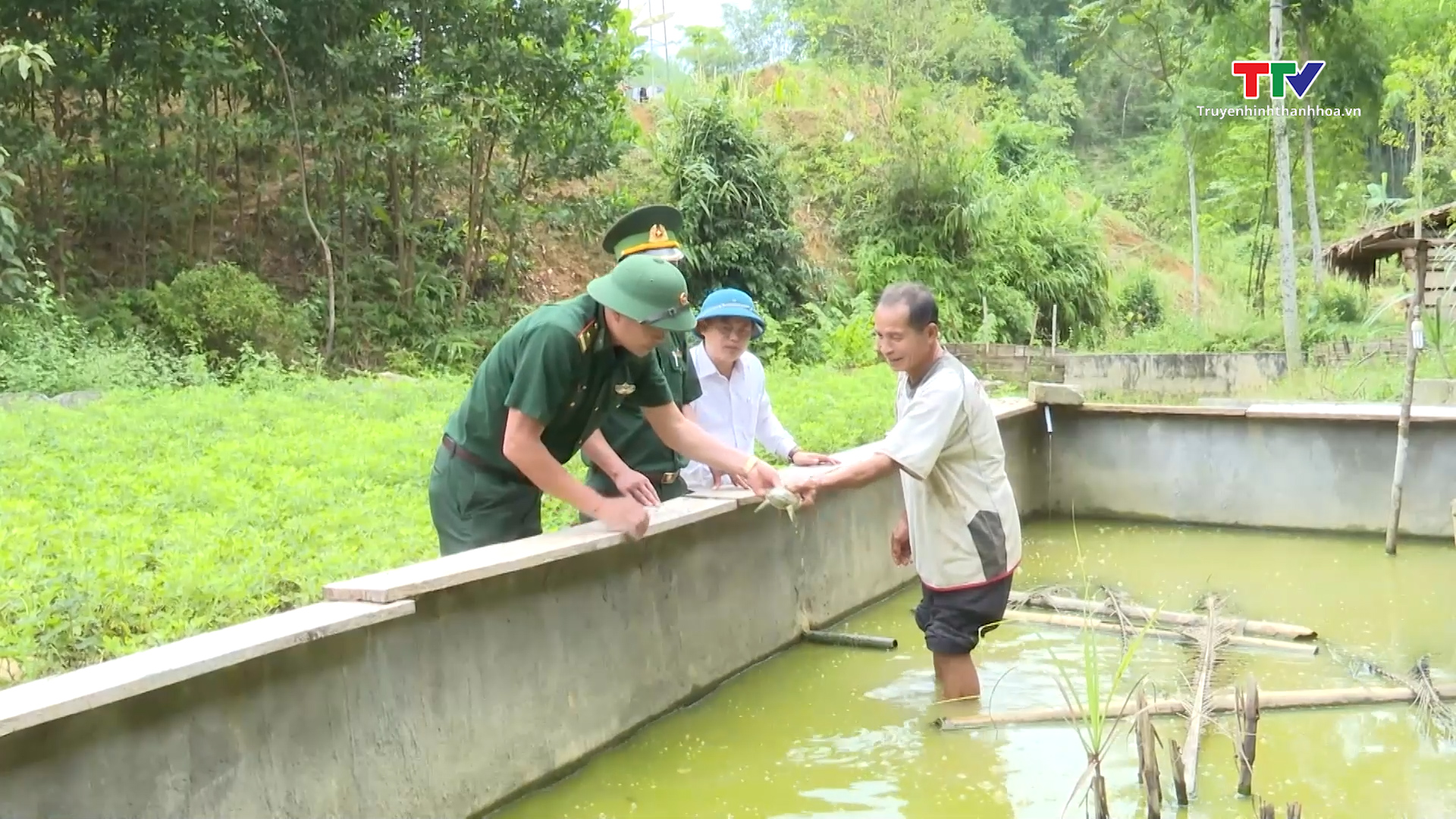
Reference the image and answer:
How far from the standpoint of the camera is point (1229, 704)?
4.59 meters

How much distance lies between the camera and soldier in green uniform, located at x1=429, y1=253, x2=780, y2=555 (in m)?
3.56

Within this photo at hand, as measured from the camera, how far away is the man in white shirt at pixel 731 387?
16.9ft

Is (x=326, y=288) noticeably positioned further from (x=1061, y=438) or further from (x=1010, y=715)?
(x=1010, y=715)

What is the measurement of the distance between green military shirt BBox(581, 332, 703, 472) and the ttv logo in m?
15.9

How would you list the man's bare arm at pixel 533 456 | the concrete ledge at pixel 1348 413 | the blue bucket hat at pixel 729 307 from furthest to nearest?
the concrete ledge at pixel 1348 413
the blue bucket hat at pixel 729 307
the man's bare arm at pixel 533 456

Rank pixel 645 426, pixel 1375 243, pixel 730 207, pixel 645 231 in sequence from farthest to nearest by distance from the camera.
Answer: pixel 730 207 < pixel 1375 243 < pixel 645 426 < pixel 645 231

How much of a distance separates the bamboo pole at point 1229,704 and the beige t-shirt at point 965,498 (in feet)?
2.00

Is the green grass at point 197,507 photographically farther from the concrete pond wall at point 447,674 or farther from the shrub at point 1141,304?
the shrub at point 1141,304

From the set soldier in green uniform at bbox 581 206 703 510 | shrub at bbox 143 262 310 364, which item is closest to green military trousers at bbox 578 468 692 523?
soldier in green uniform at bbox 581 206 703 510

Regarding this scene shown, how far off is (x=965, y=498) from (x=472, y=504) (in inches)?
69.2

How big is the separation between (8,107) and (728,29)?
3454 centimetres

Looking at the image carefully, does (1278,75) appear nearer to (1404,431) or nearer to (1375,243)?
(1375,243)

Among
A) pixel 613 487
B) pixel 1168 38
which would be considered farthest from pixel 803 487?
pixel 1168 38

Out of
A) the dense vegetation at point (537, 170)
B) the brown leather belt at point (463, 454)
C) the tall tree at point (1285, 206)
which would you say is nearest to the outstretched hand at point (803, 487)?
the brown leather belt at point (463, 454)
